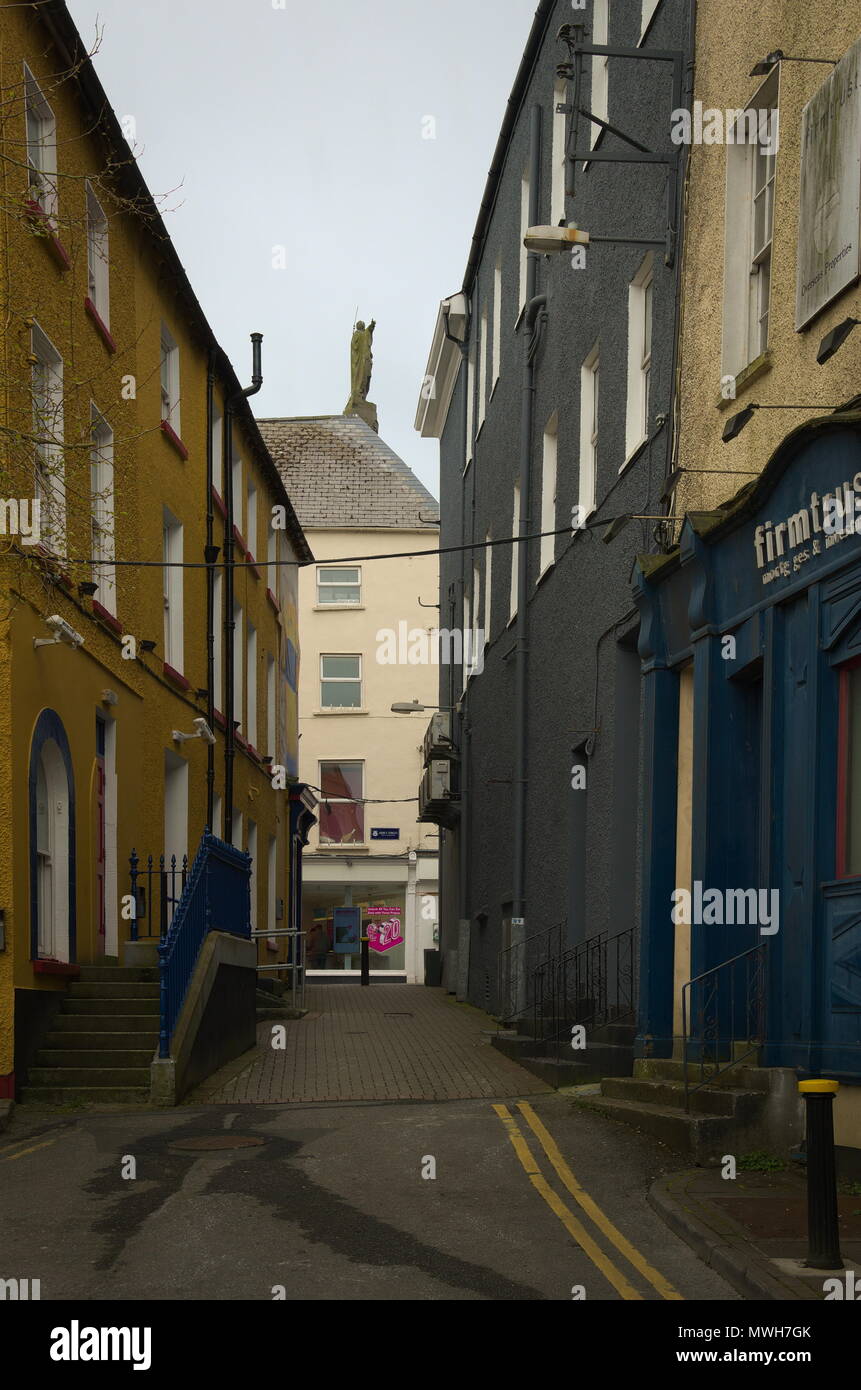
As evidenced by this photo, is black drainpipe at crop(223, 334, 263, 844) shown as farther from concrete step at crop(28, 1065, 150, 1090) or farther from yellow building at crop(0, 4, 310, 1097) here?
concrete step at crop(28, 1065, 150, 1090)

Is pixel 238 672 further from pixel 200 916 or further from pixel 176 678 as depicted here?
pixel 200 916

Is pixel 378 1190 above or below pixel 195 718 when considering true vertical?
below

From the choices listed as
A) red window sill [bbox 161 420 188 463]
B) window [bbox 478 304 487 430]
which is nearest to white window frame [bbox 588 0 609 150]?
red window sill [bbox 161 420 188 463]

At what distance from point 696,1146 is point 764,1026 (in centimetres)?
101

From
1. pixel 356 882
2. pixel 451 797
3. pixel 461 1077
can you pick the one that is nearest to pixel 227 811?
pixel 451 797

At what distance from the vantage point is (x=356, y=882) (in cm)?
4597

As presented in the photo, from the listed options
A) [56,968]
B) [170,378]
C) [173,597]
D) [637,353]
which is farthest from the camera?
[170,378]

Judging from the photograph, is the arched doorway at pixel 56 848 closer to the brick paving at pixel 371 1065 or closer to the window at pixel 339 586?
the brick paving at pixel 371 1065

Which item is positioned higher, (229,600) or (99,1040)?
(229,600)

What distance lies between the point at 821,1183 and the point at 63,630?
9269mm

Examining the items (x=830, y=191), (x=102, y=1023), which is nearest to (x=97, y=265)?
(x=102, y=1023)

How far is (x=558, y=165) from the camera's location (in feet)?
68.4

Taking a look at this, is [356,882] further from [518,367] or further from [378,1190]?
[378,1190]

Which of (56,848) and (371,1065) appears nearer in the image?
(56,848)
